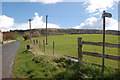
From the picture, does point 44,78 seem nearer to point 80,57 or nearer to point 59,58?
point 80,57

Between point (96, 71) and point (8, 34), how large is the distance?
10596 centimetres

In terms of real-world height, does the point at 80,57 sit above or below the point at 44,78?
above

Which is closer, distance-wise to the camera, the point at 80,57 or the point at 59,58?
the point at 80,57

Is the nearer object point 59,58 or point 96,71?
point 96,71

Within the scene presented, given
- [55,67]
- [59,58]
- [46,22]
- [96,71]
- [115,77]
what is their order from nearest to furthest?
1. [115,77]
2. [96,71]
3. [55,67]
4. [59,58]
5. [46,22]

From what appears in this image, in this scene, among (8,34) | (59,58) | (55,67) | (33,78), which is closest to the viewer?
(33,78)

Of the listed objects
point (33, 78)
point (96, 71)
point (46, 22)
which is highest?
point (46, 22)

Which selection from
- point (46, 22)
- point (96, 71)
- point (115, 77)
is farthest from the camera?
point (46, 22)

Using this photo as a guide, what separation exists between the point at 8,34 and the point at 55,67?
10403 centimetres

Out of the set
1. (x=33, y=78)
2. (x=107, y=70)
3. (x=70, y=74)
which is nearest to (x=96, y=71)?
(x=107, y=70)

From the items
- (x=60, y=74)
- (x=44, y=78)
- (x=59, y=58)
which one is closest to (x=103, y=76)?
(x=60, y=74)

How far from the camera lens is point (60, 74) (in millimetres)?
6719

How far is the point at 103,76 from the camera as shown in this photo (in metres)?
5.91

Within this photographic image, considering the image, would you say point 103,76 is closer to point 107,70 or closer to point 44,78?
point 107,70
